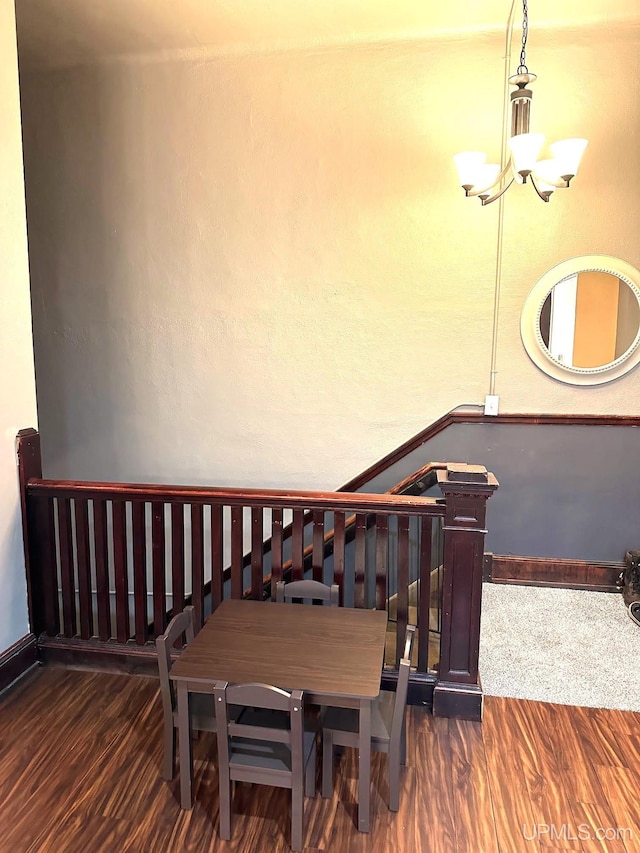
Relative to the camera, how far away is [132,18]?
3.05m

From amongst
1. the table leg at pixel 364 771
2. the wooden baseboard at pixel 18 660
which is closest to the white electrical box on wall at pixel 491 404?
the table leg at pixel 364 771

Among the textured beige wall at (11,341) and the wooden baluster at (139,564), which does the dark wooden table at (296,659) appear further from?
the textured beige wall at (11,341)

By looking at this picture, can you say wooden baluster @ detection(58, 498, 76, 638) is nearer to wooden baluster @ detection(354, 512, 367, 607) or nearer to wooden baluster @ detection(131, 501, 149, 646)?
wooden baluster @ detection(131, 501, 149, 646)

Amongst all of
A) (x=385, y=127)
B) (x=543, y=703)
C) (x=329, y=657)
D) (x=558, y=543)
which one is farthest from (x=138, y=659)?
(x=385, y=127)

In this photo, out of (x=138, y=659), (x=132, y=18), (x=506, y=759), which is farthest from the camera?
(x=132, y=18)

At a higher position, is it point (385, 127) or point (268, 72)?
point (268, 72)

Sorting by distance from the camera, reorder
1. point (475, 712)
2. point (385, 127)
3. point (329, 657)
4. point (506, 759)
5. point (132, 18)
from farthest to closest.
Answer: point (385, 127) → point (132, 18) → point (475, 712) → point (506, 759) → point (329, 657)

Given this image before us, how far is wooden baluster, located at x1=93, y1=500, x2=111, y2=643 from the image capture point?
2.47 m

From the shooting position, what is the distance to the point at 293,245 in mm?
3498

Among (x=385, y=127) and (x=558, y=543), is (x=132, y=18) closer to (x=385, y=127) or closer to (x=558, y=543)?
(x=385, y=127)

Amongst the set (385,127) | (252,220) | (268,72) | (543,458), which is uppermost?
(268,72)

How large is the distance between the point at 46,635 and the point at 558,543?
2884 millimetres

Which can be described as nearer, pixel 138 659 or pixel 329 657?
pixel 329 657

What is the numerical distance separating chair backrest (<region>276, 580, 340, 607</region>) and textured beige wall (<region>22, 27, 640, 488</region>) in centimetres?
147
